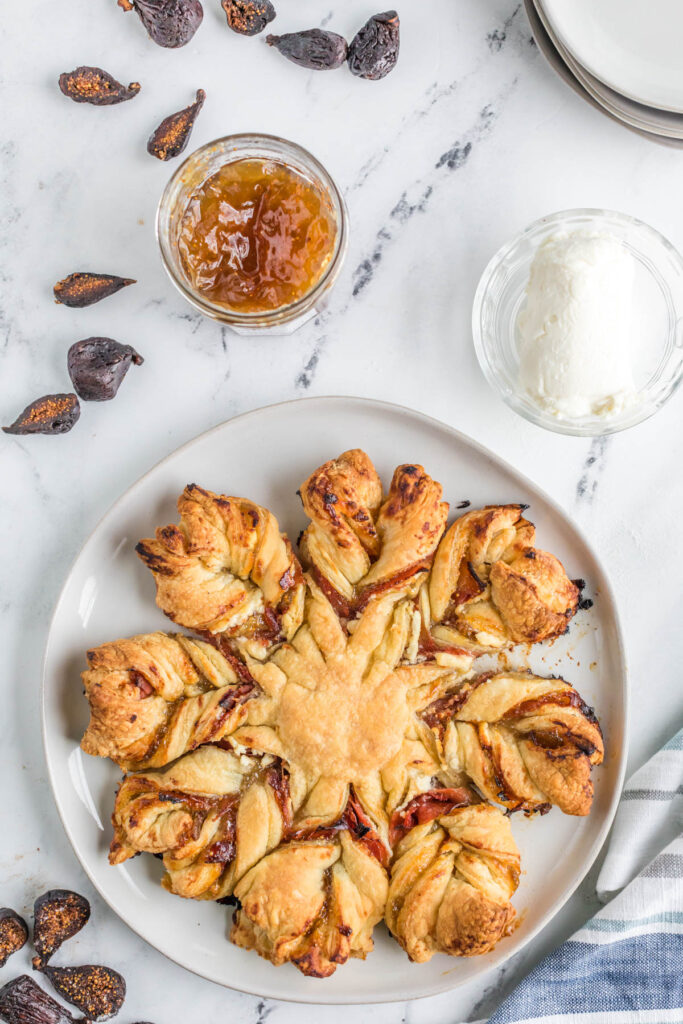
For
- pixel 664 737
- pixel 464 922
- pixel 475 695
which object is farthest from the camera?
pixel 664 737

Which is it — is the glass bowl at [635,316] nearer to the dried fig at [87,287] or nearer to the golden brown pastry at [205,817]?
the dried fig at [87,287]

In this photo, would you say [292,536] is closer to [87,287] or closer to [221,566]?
[221,566]

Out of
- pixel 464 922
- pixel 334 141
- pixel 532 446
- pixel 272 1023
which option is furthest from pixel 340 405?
pixel 272 1023

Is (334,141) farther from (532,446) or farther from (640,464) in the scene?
(640,464)

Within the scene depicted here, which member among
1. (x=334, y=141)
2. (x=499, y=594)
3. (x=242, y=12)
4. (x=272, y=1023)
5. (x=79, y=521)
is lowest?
(x=272, y=1023)

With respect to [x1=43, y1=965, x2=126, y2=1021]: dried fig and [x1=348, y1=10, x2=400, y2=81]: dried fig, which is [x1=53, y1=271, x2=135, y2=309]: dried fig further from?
[x1=43, y1=965, x2=126, y2=1021]: dried fig

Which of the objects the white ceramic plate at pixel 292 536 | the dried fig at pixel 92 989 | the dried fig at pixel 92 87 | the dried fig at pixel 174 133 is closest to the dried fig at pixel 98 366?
the white ceramic plate at pixel 292 536

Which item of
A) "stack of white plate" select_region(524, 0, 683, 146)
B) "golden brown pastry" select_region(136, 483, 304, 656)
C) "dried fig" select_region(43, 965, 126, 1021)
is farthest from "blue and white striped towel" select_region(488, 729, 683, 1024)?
"stack of white plate" select_region(524, 0, 683, 146)
